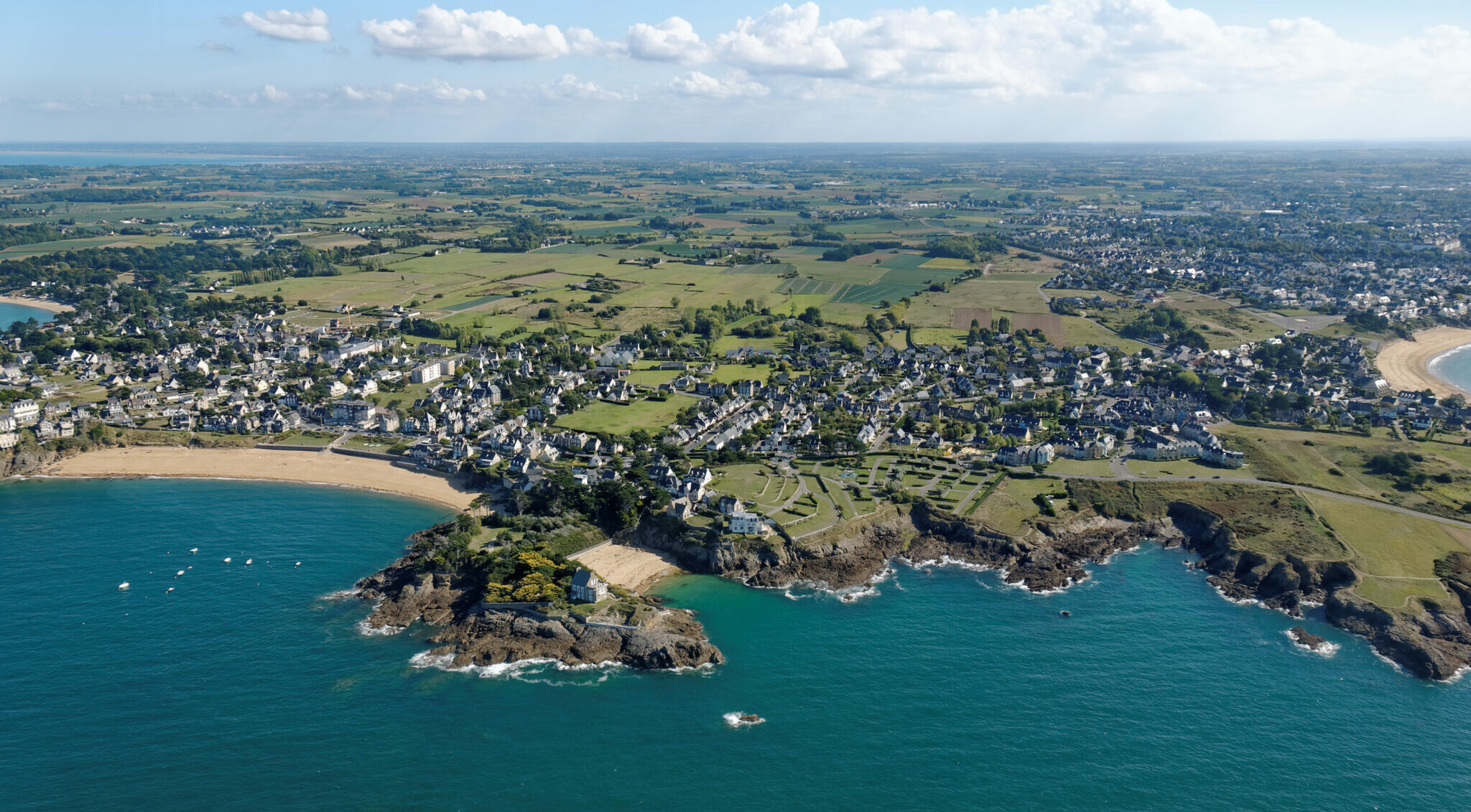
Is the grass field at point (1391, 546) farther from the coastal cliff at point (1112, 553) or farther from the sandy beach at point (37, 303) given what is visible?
the sandy beach at point (37, 303)

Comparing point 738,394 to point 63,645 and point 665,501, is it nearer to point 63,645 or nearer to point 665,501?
point 665,501

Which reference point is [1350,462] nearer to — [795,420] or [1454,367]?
[795,420]

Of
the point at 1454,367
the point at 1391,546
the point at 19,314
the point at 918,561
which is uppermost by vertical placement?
the point at 19,314

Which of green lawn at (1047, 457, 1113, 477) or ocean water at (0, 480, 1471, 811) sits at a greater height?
green lawn at (1047, 457, 1113, 477)

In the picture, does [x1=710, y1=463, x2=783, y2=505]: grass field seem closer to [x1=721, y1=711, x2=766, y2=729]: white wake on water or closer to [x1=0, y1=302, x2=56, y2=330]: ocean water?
[x1=721, y1=711, x2=766, y2=729]: white wake on water

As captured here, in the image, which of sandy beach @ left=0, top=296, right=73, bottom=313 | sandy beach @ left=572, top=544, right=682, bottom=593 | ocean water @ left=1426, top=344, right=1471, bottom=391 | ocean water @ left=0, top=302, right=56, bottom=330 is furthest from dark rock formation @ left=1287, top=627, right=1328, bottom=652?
sandy beach @ left=0, top=296, right=73, bottom=313

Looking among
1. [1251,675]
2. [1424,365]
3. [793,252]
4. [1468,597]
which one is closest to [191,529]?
[1251,675]

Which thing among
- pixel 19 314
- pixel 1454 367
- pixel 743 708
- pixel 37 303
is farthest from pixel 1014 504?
pixel 37 303
